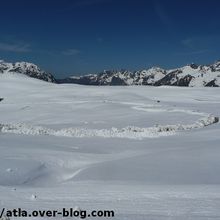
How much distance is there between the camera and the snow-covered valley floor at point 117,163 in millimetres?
9883

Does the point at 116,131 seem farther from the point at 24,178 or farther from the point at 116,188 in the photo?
the point at 116,188

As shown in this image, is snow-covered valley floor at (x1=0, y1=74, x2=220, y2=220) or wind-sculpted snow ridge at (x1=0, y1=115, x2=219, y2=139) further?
wind-sculpted snow ridge at (x1=0, y1=115, x2=219, y2=139)

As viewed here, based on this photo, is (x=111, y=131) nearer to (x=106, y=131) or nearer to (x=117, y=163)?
(x=106, y=131)

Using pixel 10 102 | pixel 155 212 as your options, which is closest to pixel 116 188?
pixel 155 212

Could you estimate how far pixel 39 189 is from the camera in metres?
11.9

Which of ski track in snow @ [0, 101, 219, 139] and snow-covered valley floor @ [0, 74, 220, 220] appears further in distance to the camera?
ski track in snow @ [0, 101, 219, 139]

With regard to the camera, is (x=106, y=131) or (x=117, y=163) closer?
(x=117, y=163)

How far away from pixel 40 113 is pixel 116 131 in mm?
13219

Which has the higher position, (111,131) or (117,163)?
(117,163)

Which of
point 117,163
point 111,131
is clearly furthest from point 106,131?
point 117,163

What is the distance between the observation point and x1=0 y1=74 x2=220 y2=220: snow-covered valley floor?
9.88 meters

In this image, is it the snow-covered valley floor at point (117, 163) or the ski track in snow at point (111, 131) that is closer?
the snow-covered valley floor at point (117, 163)

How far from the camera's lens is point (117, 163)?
16266mm

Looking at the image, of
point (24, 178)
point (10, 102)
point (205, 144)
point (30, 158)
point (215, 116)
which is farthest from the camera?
point (10, 102)
